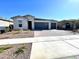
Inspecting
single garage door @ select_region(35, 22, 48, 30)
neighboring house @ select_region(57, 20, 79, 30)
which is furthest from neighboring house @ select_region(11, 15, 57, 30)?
neighboring house @ select_region(57, 20, 79, 30)

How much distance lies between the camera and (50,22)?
2905 centimetres

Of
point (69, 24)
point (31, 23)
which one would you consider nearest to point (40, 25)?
point (31, 23)

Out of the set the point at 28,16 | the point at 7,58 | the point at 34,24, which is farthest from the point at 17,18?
the point at 7,58

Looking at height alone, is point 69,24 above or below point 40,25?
above

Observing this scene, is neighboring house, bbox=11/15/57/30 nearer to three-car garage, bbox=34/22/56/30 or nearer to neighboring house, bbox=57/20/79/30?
three-car garage, bbox=34/22/56/30

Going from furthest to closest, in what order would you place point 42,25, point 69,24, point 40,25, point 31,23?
point 69,24 → point 42,25 → point 40,25 → point 31,23

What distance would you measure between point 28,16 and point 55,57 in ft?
70.1

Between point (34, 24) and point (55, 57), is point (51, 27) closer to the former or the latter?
point (34, 24)

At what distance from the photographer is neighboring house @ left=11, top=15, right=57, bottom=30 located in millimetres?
24786

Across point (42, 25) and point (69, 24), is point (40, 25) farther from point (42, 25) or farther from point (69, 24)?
point (69, 24)

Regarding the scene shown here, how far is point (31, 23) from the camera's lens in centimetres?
2677

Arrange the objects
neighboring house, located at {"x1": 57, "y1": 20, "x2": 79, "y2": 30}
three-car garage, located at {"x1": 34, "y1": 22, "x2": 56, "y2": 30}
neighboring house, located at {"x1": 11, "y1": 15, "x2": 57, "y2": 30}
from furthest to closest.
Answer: neighboring house, located at {"x1": 57, "y1": 20, "x2": 79, "y2": 30} → three-car garage, located at {"x1": 34, "y1": 22, "x2": 56, "y2": 30} → neighboring house, located at {"x1": 11, "y1": 15, "x2": 57, "y2": 30}

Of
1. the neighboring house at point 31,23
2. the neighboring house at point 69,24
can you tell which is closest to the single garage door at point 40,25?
the neighboring house at point 31,23

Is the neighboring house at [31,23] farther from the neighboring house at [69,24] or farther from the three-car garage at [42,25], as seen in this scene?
the neighboring house at [69,24]
